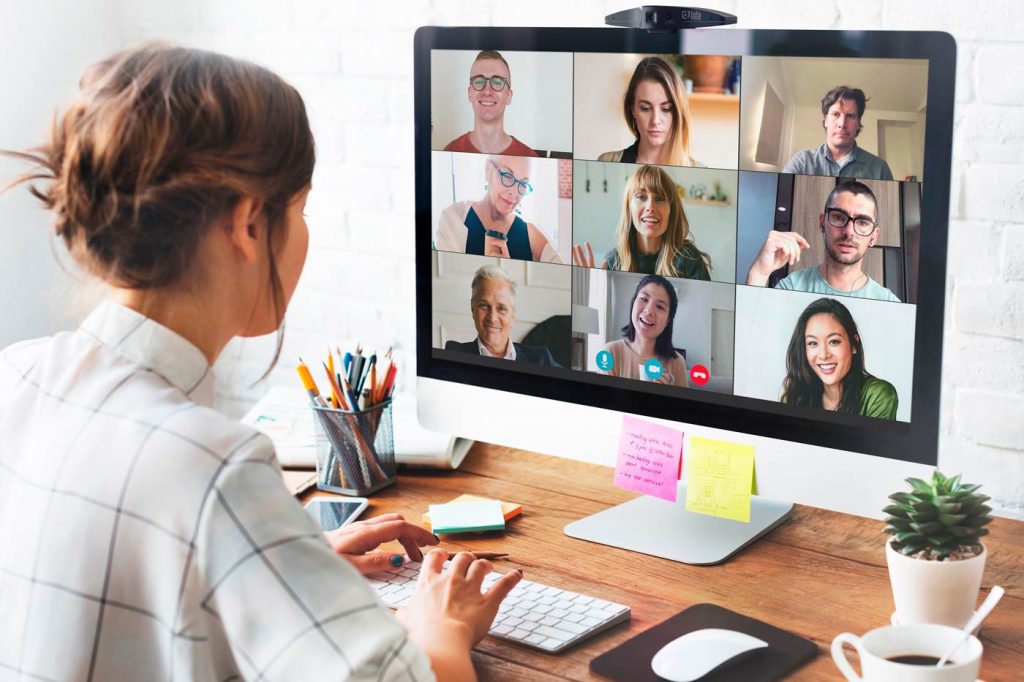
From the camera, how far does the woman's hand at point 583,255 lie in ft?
3.98

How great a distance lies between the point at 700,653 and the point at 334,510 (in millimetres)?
530

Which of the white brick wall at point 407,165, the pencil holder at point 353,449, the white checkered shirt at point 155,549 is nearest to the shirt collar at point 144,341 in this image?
the white checkered shirt at point 155,549

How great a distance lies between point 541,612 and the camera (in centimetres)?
108

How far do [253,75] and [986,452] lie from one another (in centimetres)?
101

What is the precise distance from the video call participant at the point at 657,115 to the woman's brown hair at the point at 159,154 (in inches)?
15.8

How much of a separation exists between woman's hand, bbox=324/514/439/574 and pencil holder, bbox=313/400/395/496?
17cm

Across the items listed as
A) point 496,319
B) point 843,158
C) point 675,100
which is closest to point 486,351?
point 496,319

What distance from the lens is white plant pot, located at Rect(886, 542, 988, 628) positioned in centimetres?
100

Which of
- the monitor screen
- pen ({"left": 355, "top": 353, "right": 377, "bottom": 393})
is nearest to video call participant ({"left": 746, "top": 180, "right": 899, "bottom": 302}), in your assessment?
the monitor screen

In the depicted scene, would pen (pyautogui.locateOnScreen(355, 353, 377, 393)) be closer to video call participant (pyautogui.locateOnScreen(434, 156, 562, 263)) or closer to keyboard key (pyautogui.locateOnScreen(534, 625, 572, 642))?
video call participant (pyautogui.locateOnScreen(434, 156, 562, 263))

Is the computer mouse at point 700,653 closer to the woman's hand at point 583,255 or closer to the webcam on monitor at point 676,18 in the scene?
the woman's hand at point 583,255

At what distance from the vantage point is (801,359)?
1.11m

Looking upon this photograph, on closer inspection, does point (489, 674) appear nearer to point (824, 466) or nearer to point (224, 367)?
point (824, 466)

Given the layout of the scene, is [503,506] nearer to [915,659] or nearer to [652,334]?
[652,334]
